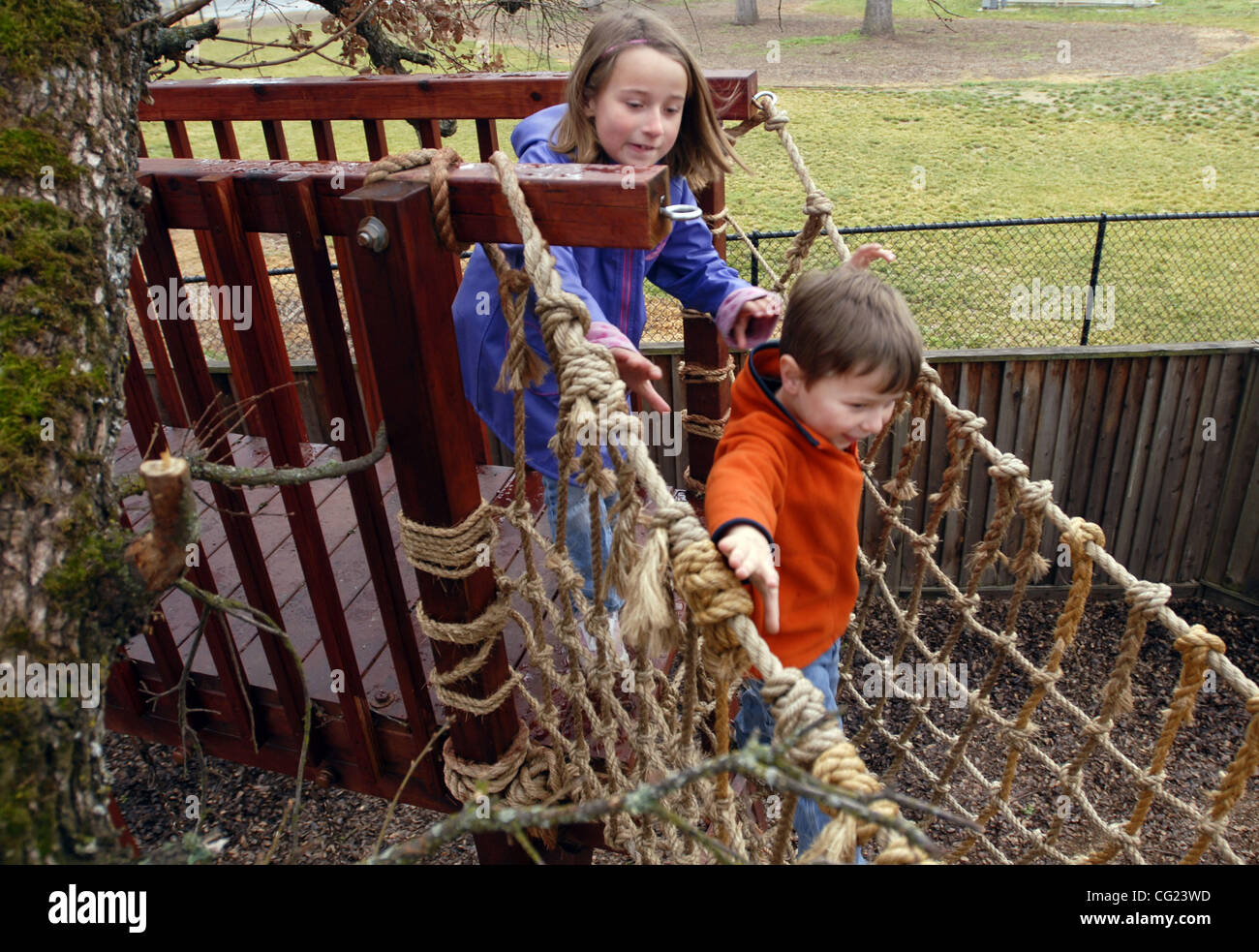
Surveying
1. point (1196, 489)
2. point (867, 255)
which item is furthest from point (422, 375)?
point (1196, 489)

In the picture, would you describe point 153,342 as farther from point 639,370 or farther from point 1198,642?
point 1198,642

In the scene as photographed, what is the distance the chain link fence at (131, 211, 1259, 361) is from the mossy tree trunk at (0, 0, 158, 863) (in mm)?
4152

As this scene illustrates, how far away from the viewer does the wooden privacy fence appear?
4.65ft

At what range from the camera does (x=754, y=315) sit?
2090 mm

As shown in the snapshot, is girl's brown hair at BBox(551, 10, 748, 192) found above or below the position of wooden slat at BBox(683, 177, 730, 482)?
above

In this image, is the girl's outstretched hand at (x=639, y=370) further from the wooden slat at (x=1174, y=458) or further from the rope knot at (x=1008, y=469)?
the wooden slat at (x=1174, y=458)

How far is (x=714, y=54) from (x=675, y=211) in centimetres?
1258

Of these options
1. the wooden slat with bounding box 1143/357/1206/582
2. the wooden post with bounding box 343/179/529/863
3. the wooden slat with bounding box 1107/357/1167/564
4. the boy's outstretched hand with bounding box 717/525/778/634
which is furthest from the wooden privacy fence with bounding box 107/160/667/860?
the wooden slat with bounding box 1143/357/1206/582

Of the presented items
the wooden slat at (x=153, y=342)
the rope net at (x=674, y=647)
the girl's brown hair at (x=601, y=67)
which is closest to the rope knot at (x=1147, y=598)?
the rope net at (x=674, y=647)

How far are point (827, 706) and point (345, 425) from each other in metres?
1.11

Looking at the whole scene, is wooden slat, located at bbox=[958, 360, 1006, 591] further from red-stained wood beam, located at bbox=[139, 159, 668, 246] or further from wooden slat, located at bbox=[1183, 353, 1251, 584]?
red-stained wood beam, located at bbox=[139, 159, 668, 246]

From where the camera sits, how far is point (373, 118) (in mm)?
2689

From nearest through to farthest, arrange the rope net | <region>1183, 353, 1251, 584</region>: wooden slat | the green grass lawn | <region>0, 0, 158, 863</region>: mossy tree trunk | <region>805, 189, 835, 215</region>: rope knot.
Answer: <region>0, 0, 158, 863</region>: mossy tree trunk
the rope net
<region>805, 189, 835, 215</region>: rope knot
<region>1183, 353, 1251, 584</region>: wooden slat
the green grass lawn

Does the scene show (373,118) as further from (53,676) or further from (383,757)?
(53,676)
